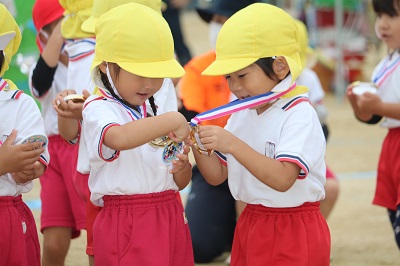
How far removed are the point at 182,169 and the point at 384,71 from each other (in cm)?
192

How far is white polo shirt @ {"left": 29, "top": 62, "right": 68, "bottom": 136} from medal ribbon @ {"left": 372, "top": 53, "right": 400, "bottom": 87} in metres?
1.84

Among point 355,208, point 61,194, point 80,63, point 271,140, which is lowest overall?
point 355,208

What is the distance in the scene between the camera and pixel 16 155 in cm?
351

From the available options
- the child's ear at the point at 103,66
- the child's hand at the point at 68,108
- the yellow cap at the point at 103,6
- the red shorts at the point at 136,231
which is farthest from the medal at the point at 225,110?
the yellow cap at the point at 103,6

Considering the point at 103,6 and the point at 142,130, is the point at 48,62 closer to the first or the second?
the point at 103,6

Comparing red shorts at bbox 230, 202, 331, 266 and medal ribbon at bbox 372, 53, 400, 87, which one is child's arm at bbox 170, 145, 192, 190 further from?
medal ribbon at bbox 372, 53, 400, 87

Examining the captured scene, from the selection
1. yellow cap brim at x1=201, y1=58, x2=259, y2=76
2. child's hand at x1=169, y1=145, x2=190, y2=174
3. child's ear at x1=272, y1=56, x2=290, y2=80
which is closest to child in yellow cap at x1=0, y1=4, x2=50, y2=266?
child's hand at x1=169, y1=145, x2=190, y2=174

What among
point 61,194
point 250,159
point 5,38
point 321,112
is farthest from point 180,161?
point 321,112

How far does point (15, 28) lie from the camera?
3.85 meters

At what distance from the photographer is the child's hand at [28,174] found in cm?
362

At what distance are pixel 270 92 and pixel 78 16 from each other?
141 cm

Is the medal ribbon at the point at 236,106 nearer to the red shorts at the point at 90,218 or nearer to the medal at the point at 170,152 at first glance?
the medal at the point at 170,152

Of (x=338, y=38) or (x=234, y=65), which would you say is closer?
(x=234, y=65)

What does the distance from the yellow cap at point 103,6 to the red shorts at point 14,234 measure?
939 millimetres
